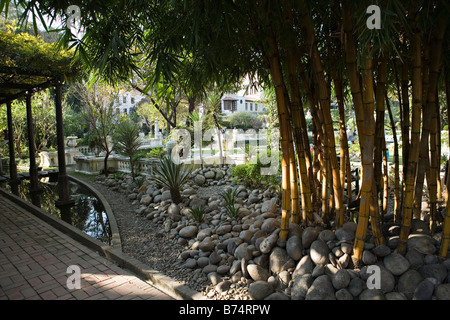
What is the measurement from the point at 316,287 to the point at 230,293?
79 cm

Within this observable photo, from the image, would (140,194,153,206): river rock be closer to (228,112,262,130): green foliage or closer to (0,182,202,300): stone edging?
(0,182,202,300): stone edging

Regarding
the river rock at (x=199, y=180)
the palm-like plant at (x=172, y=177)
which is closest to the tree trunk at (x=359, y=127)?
the palm-like plant at (x=172, y=177)

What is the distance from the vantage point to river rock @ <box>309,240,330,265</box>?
2.91m

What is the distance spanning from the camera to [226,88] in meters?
4.52

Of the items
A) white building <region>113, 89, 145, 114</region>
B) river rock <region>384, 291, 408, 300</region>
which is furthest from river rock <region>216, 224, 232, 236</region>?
white building <region>113, 89, 145, 114</region>

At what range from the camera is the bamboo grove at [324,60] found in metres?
2.53

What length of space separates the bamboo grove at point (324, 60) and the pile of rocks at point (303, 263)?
0.12m

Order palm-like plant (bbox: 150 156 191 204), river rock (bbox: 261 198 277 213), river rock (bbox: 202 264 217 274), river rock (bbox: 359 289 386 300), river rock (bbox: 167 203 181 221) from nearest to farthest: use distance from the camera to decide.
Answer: river rock (bbox: 359 289 386 300), river rock (bbox: 202 264 217 274), river rock (bbox: 261 198 277 213), river rock (bbox: 167 203 181 221), palm-like plant (bbox: 150 156 191 204)

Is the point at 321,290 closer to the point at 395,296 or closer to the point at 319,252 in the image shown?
the point at 319,252

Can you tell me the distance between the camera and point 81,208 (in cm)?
673

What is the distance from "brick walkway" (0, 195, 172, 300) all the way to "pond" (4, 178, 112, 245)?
0.52m

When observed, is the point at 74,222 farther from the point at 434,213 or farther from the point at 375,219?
the point at 434,213
